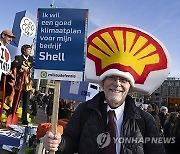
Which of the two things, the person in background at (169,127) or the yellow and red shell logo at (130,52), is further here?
the person in background at (169,127)

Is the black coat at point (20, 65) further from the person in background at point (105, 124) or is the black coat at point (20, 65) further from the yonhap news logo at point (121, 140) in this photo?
the yonhap news logo at point (121, 140)

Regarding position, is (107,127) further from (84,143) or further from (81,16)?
(81,16)

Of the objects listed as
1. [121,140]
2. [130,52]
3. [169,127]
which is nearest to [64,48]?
[130,52]

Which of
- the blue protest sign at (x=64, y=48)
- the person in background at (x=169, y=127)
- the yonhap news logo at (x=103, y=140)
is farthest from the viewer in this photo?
the person in background at (x=169, y=127)

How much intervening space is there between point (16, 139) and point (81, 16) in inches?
88.1

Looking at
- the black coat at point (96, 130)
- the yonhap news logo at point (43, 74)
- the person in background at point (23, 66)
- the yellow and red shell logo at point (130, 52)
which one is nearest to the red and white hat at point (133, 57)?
the yellow and red shell logo at point (130, 52)

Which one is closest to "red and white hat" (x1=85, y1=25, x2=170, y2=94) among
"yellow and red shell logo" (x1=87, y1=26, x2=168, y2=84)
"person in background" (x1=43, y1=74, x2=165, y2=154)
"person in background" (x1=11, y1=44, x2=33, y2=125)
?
"yellow and red shell logo" (x1=87, y1=26, x2=168, y2=84)

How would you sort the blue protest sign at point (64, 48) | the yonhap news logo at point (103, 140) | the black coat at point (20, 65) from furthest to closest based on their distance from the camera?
the black coat at point (20, 65) < the blue protest sign at point (64, 48) < the yonhap news logo at point (103, 140)

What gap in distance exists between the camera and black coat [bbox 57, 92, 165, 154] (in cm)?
203

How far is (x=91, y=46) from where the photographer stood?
7.90 feet

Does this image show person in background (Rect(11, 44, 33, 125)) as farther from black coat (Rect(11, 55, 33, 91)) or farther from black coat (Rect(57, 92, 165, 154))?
black coat (Rect(57, 92, 165, 154))

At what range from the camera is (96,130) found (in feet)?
6.68

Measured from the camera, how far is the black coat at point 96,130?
203 cm

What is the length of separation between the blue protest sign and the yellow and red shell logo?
0.63 feet
